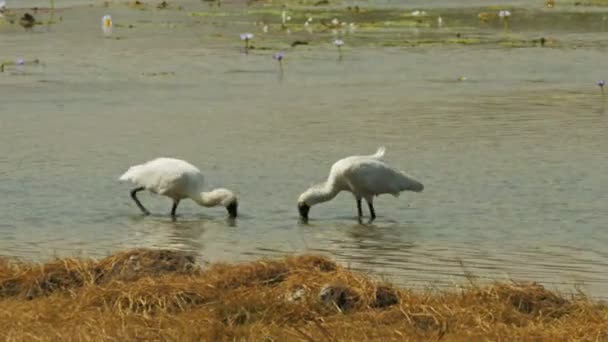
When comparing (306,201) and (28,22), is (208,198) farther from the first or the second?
(28,22)

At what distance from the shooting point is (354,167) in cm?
1261

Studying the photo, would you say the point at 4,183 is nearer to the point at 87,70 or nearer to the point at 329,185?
the point at 329,185

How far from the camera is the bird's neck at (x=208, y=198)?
40.4ft

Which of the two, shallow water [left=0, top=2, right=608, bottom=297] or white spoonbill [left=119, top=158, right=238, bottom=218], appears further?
white spoonbill [left=119, top=158, right=238, bottom=218]

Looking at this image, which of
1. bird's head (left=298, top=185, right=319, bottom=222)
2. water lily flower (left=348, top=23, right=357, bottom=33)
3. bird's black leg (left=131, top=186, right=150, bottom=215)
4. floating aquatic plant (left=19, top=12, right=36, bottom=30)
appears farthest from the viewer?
floating aquatic plant (left=19, top=12, right=36, bottom=30)

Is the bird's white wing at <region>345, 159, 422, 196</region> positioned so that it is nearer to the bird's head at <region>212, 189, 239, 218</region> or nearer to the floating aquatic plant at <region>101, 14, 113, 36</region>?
the bird's head at <region>212, 189, 239, 218</region>

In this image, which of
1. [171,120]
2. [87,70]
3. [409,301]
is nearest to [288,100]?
[171,120]

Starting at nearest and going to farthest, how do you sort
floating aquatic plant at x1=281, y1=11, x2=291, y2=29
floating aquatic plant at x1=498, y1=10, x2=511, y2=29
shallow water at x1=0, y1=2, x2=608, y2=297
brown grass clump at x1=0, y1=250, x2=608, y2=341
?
brown grass clump at x1=0, y1=250, x2=608, y2=341 → shallow water at x1=0, y1=2, x2=608, y2=297 → floating aquatic plant at x1=498, y1=10, x2=511, y2=29 → floating aquatic plant at x1=281, y1=11, x2=291, y2=29

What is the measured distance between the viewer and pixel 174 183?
12523 millimetres

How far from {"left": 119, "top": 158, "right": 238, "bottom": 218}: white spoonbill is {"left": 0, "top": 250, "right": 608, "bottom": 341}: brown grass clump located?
4.16 m

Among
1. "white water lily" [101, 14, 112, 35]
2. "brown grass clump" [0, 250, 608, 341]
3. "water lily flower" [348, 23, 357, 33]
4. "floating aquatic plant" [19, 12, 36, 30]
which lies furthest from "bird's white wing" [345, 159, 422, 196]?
Result: "floating aquatic plant" [19, 12, 36, 30]

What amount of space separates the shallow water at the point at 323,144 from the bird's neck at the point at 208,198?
0.58ft

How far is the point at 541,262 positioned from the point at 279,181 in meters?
4.17

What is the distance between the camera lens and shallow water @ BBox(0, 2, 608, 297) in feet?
36.6
